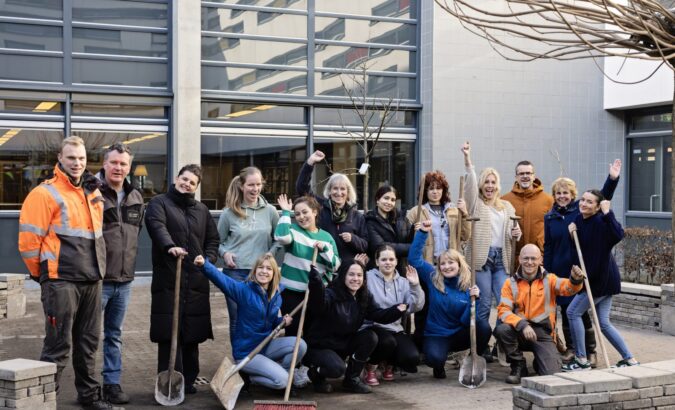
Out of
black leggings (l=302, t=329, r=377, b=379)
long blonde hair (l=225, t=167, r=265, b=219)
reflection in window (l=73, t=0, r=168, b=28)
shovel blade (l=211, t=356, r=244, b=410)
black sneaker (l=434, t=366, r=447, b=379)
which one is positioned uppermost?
reflection in window (l=73, t=0, r=168, b=28)

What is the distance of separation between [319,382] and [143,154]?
7.68 metres

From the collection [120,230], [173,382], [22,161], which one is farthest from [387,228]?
[22,161]

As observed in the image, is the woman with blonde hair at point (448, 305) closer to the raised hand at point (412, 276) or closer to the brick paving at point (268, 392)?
the raised hand at point (412, 276)

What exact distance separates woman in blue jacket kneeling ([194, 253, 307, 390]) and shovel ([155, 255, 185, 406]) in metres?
0.33

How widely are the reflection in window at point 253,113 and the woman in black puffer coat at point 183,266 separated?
24.6 ft

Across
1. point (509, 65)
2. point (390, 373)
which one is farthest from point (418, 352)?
point (509, 65)

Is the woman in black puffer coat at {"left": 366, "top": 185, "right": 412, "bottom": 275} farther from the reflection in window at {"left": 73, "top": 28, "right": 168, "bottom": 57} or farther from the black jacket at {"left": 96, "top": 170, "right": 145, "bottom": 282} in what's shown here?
the reflection in window at {"left": 73, "top": 28, "right": 168, "bottom": 57}

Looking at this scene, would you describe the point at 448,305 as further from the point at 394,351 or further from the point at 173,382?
the point at 173,382

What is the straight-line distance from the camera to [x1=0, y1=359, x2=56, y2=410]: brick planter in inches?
215

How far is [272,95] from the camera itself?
1444 centimetres

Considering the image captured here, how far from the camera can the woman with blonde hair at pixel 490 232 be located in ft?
26.6

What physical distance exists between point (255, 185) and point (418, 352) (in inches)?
79.8

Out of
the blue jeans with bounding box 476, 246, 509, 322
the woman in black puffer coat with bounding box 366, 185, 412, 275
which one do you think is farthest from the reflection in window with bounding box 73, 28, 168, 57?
the blue jeans with bounding box 476, 246, 509, 322

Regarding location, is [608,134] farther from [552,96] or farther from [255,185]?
[255,185]
